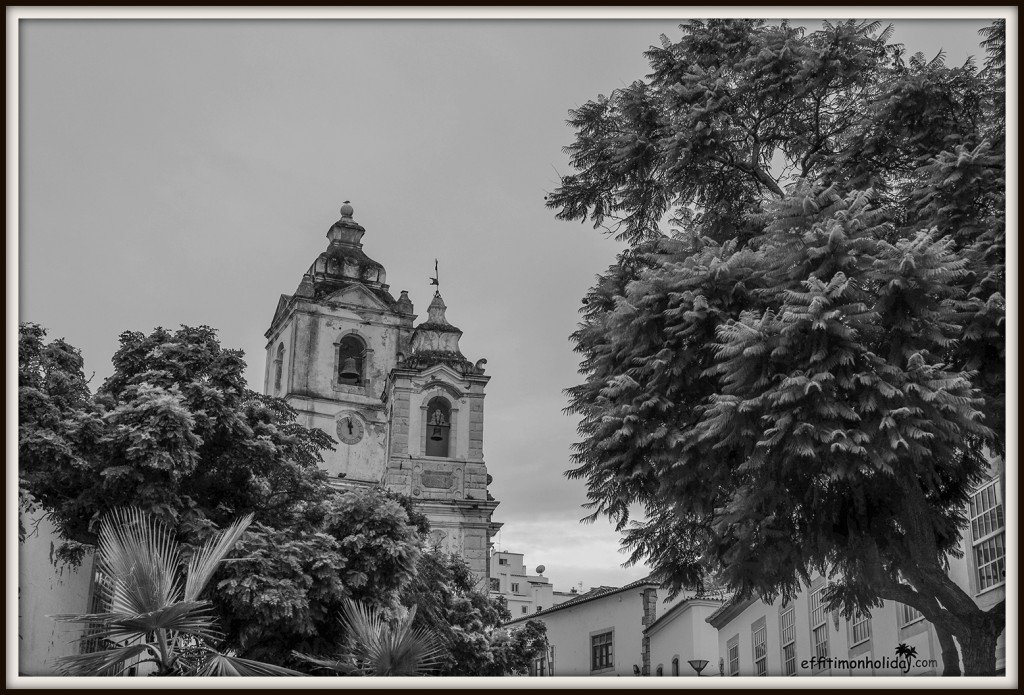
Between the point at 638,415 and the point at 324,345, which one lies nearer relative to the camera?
the point at 638,415

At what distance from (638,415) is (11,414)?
630 centimetres

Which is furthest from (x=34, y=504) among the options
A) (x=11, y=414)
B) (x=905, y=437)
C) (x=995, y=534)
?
(x=995, y=534)

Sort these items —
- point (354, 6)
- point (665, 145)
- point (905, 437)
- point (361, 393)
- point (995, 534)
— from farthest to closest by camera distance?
point (361, 393) → point (995, 534) → point (665, 145) → point (905, 437) → point (354, 6)

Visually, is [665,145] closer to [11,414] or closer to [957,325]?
[957,325]

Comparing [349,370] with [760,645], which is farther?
[349,370]

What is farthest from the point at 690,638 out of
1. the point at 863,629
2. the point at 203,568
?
the point at 203,568

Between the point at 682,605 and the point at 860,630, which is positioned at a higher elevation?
the point at 682,605

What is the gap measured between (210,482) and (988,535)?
11.5m

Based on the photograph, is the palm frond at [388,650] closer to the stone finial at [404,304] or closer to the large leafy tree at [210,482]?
the large leafy tree at [210,482]

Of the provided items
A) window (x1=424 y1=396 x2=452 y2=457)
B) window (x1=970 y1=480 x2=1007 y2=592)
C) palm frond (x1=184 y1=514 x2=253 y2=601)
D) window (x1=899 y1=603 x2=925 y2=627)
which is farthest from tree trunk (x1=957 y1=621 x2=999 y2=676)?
window (x1=424 y1=396 x2=452 y2=457)

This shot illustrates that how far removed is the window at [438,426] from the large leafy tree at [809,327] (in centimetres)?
1857

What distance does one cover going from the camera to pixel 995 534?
1600 centimetres

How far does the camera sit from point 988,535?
16188 mm

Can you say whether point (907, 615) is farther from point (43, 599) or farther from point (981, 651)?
point (43, 599)
